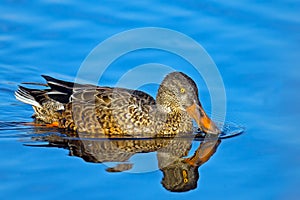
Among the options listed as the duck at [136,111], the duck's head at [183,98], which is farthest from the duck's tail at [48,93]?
the duck's head at [183,98]

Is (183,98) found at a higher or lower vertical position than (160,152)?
higher

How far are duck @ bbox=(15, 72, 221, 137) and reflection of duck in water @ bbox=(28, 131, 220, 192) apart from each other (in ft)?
0.52

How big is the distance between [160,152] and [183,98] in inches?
35.2

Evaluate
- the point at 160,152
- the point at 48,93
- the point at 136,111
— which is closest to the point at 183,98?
the point at 136,111

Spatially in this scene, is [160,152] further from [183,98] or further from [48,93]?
[48,93]

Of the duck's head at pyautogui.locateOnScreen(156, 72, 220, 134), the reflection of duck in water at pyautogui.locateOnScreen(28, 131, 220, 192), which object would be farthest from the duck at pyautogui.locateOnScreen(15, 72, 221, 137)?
the reflection of duck in water at pyautogui.locateOnScreen(28, 131, 220, 192)

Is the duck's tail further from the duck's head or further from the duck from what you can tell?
the duck's head

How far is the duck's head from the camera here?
10.2 m

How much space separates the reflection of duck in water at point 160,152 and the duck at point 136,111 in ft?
0.52

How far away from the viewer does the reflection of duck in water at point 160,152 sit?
30.0 ft

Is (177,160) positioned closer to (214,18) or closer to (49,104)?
(49,104)

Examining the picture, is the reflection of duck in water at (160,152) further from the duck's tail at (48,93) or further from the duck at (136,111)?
the duck's tail at (48,93)

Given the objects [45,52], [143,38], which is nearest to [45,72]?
[45,52]

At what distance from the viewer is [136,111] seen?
408 inches
